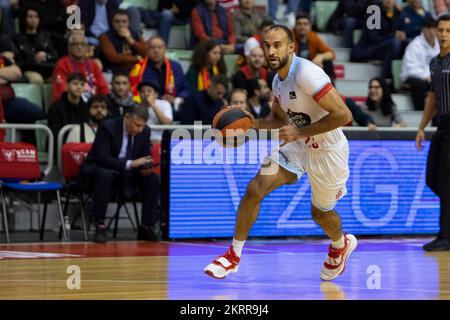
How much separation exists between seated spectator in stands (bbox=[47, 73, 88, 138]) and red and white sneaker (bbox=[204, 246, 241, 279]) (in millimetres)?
5451

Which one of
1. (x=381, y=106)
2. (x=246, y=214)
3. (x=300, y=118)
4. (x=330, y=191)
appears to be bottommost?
(x=381, y=106)

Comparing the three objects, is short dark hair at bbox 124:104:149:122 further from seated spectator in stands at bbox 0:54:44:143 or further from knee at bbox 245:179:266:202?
knee at bbox 245:179:266:202

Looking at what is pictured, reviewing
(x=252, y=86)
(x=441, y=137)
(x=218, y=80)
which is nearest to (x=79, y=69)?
(x=218, y=80)

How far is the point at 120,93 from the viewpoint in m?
13.8

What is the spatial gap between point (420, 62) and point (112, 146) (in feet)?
19.9

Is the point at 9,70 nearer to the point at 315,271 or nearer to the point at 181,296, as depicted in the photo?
the point at 315,271

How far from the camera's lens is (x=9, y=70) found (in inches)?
526

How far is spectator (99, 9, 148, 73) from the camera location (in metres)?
14.8

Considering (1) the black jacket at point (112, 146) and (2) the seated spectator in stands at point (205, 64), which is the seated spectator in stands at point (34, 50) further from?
(1) the black jacket at point (112, 146)

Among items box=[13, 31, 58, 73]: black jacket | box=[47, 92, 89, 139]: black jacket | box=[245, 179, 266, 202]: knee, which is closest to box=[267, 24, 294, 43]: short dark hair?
box=[245, 179, 266, 202]: knee

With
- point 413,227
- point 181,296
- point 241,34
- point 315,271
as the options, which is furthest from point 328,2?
point 181,296

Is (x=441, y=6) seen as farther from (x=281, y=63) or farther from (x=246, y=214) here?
(x=246, y=214)

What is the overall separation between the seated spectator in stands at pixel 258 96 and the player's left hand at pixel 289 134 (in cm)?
617
